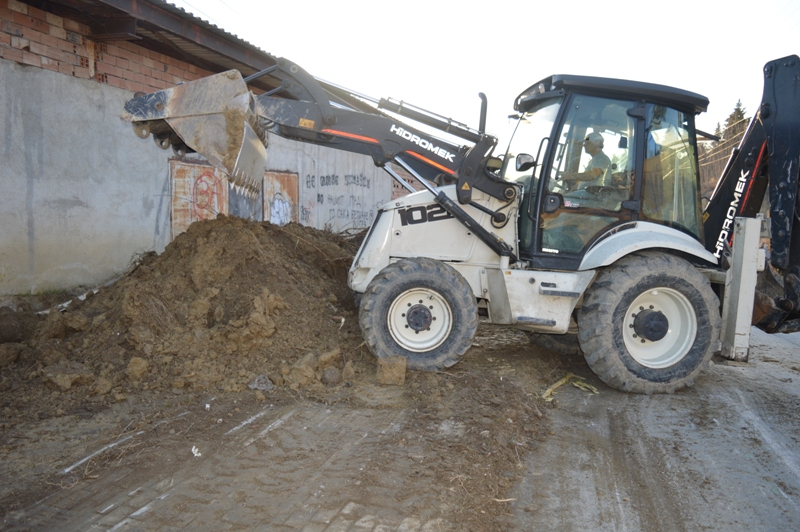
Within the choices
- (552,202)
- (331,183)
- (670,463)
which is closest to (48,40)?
(552,202)

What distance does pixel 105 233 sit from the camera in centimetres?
828

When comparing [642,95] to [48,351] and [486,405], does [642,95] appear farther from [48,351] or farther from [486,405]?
[48,351]

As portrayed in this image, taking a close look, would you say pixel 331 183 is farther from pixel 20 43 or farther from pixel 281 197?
pixel 20 43

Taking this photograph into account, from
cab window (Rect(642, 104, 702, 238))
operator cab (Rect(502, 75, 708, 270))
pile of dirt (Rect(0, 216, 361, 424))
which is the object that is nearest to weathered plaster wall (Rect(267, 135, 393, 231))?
pile of dirt (Rect(0, 216, 361, 424))

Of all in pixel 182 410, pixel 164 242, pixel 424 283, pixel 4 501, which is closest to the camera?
pixel 4 501

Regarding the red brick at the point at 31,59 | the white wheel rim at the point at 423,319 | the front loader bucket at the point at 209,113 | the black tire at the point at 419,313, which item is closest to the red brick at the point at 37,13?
the red brick at the point at 31,59

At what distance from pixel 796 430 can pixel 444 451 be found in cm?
298

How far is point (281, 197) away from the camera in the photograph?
12266 millimetres

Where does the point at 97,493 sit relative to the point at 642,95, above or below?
below

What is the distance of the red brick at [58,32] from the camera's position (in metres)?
7.52

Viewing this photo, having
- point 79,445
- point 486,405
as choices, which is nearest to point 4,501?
point 79,445

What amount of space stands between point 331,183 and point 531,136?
29.1 feet

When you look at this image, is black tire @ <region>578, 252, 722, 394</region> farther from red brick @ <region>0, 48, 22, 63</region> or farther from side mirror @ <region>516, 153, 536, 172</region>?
red brick @ <region>0, 48, 22, 63</region>

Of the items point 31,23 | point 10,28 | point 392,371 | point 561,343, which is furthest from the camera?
point 31,23
